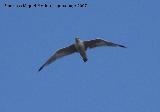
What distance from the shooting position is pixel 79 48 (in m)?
34.0

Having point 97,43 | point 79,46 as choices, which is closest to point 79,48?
point 79,46

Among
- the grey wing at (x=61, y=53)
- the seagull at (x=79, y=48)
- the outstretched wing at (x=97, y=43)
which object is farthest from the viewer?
the grey wing at (x=61, y=53)

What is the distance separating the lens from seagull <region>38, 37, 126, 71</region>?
3394 centimetres

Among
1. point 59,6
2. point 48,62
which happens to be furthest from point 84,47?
point 59,6

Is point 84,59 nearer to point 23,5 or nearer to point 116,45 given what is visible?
point 116,45

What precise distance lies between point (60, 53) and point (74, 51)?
48.7 inches

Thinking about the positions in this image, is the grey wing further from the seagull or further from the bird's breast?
the bird's breast

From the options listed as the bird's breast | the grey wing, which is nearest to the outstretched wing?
the bird's breast

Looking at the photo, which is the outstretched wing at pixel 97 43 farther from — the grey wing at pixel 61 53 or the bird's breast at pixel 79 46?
the grey wing at pixel 61 53

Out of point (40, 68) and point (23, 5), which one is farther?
point (40, 68)

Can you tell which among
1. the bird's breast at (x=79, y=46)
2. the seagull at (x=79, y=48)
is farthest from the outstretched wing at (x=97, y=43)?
the bird's breast at (x=79, y=46)

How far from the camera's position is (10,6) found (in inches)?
1150

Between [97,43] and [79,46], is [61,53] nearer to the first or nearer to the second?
[79,46]

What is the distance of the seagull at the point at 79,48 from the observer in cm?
3394
